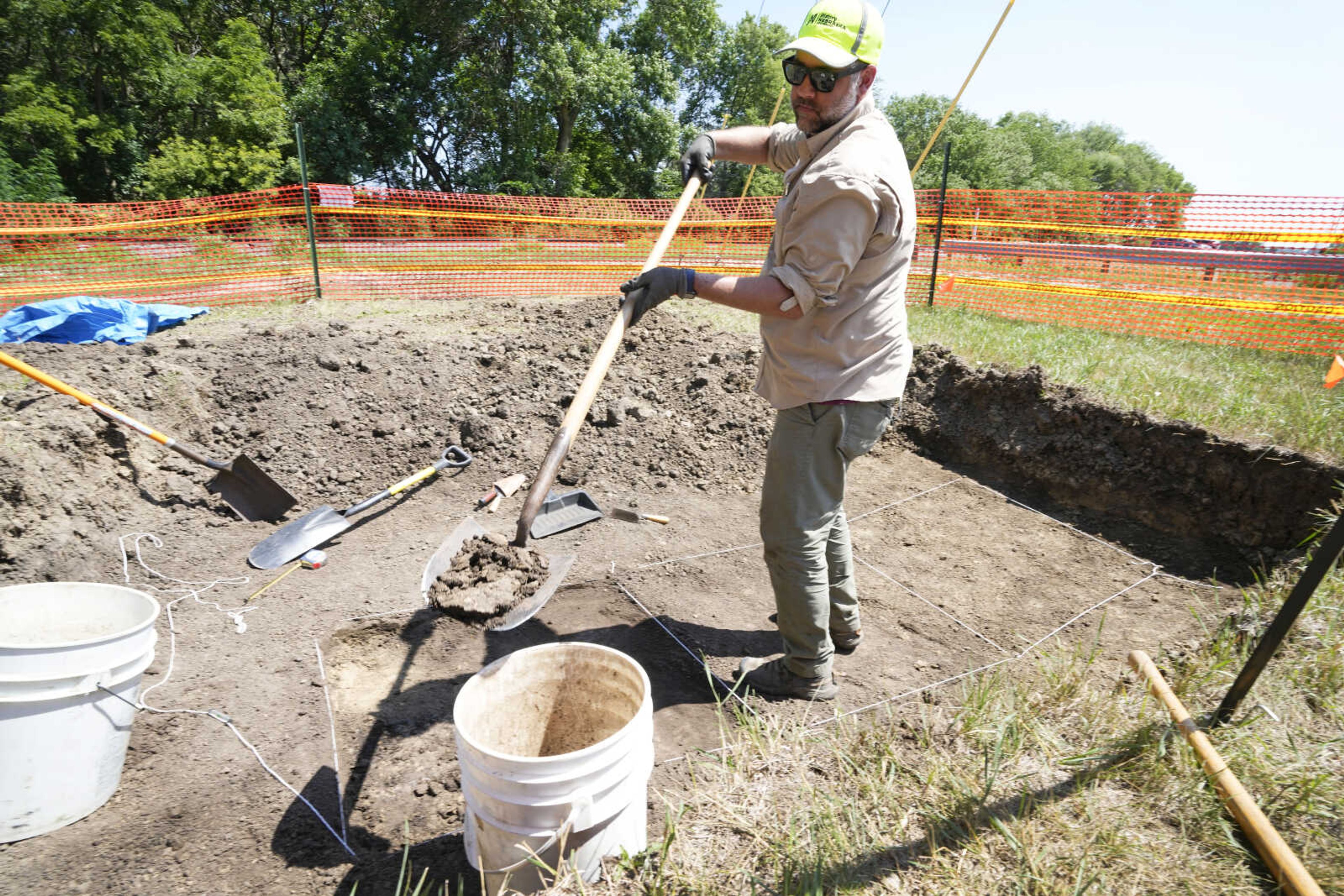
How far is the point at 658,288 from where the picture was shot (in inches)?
92.0

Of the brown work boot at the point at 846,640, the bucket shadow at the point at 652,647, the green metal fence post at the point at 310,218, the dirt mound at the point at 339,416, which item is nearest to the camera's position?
the bucket shadow at the point at 652,647

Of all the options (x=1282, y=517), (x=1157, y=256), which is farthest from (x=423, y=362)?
(x=1157, y=256)

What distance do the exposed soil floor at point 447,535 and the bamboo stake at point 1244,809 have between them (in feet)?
1.26

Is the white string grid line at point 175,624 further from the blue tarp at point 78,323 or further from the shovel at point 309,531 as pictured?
the blue tarp at point 78,323

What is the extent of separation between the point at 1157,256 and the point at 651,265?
10.3 metres

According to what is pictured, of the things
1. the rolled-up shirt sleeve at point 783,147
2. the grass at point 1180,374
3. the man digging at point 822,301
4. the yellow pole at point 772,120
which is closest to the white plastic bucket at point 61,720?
the man digging at point 822,301

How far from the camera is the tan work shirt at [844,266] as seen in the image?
6.60 ft

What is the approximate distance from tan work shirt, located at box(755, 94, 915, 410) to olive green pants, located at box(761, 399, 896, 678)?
0.08 meters

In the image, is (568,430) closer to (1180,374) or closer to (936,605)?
(936,605)

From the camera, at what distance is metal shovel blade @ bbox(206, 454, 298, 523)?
3861 mm

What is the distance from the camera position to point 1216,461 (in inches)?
152

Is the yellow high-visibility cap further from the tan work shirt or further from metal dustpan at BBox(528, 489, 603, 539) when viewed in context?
metal dustpan at BBox(528, 489, 603, 539)

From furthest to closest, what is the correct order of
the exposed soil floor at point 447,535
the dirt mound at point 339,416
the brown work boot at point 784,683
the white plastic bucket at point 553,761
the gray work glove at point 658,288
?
the dirt mound at point 339,416, the brown work boot at point 784,683, the gray work glove at point 658,288, the exposed soil floor at point 447,535, the white plastic bucket at point 553,761

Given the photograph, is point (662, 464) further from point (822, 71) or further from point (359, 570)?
point (822, 71)
